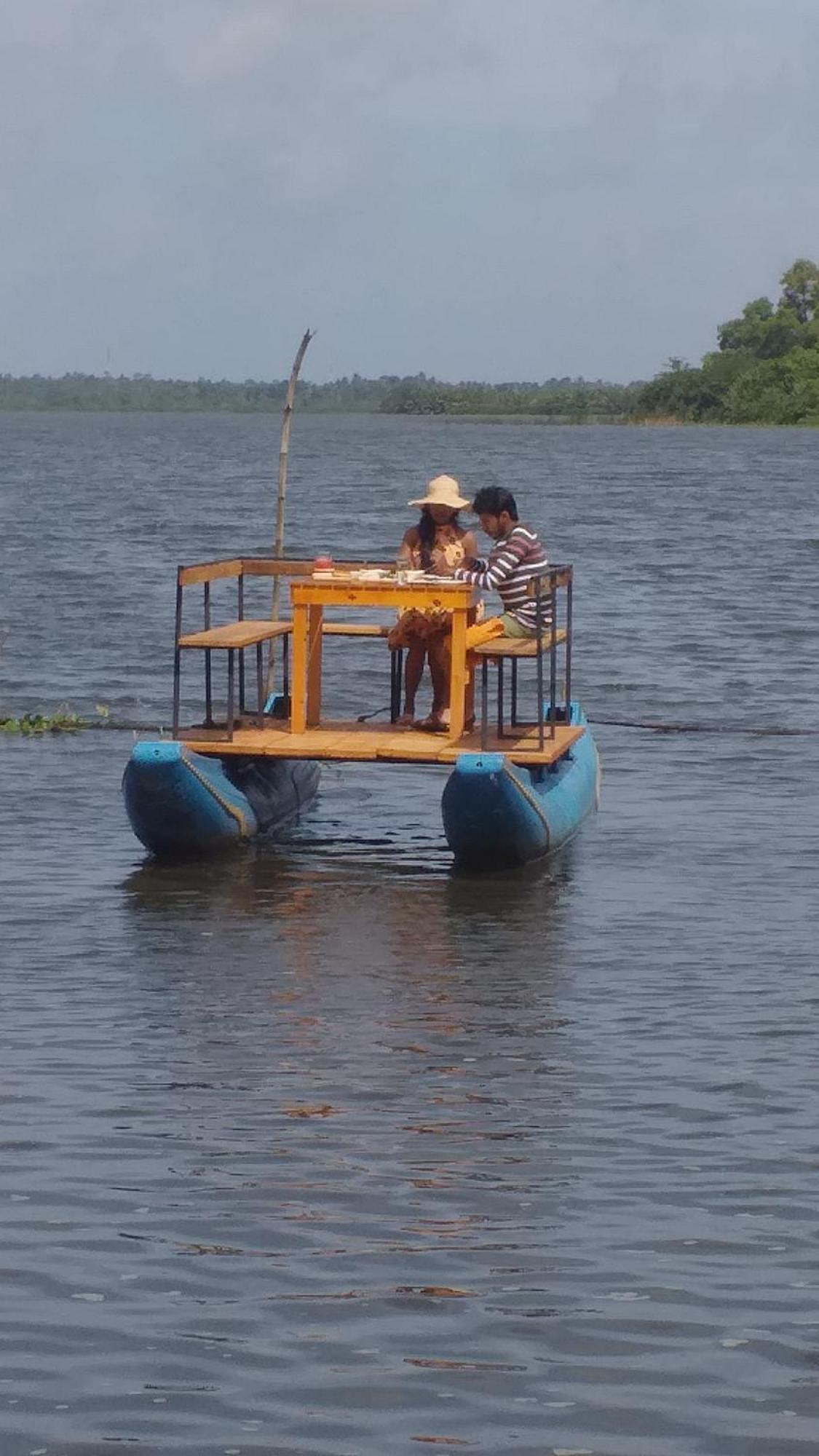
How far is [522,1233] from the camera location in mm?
7336

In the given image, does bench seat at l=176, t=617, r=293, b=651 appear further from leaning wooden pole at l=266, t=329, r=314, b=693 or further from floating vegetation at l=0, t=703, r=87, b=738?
floating vegetation at l=0, t=703, r=87, b=738

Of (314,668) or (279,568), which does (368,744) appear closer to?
(314,668)

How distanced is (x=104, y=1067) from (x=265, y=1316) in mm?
2557

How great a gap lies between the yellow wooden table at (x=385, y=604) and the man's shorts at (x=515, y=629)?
1.11 feet

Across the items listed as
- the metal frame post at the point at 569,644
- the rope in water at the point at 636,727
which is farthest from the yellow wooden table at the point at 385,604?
the rope in water at the point at 636,727

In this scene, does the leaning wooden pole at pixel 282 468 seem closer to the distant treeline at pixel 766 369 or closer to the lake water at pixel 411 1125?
the lake water at pixel 411 1125

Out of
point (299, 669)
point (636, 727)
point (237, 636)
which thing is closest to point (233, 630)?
point (237, 636)

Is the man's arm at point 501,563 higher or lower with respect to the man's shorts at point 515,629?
higher

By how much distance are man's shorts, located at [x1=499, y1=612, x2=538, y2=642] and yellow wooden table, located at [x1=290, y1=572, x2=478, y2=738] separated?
0.34m

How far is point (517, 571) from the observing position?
1384cm

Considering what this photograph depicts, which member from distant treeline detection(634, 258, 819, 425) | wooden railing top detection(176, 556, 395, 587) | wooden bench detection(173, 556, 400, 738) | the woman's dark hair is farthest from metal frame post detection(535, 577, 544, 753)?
distant treeline detection(634, 258, 819, 425)

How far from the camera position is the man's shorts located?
14.1 meters

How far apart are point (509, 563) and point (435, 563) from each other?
0.42 metres

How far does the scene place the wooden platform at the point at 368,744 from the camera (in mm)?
12984
